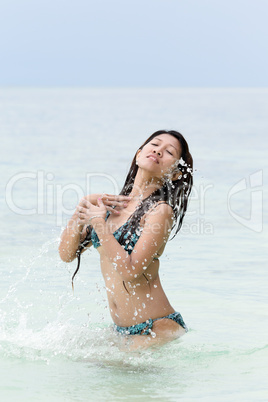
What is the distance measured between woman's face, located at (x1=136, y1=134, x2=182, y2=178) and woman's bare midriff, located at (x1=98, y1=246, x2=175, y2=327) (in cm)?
52

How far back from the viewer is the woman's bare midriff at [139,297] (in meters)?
4.21

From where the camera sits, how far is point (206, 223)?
893 cm

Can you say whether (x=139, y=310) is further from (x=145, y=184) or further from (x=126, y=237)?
(x=145, y=184)

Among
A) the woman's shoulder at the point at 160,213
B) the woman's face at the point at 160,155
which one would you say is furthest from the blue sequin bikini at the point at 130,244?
the woman's face at the point at 160,155

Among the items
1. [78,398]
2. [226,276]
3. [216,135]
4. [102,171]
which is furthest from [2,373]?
[216,135]


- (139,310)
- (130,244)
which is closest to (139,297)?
(139,310)

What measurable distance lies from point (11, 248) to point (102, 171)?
6.72 meters

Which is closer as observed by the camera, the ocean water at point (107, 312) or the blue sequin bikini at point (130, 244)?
the ocean water at point (107, 312)

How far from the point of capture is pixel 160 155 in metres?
4.25

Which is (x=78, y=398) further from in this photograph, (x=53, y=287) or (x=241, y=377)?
(x=53, y=287)

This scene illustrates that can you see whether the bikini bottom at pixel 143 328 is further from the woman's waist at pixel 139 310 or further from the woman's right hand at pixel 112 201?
the woman's right hand at pixel 112 201

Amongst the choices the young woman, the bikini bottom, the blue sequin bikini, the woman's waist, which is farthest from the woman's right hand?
the bikini bottom

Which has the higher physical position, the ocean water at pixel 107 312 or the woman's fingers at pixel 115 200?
the woman's fingers at pixel 115 200

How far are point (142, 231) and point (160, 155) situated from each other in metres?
0.46
